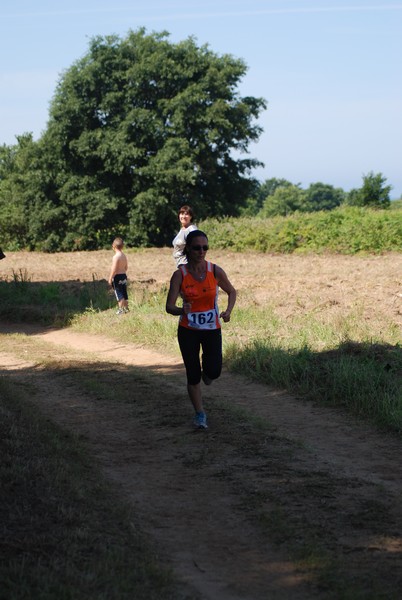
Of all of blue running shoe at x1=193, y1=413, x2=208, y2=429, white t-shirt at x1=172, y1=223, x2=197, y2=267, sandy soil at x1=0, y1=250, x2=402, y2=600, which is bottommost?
sandy soil at x1=0, y1=250, x2=402, y2=600

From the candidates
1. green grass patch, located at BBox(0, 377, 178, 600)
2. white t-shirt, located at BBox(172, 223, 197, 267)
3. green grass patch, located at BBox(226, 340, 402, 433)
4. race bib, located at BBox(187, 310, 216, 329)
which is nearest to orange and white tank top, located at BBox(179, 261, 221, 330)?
race bib, located at BBox(187, 310, 216, 329)

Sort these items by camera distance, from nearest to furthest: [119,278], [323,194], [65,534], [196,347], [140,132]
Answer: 1. [65,534]
2. [196,347]
3. [119,278]
4. [140,132]
5. [323,194]

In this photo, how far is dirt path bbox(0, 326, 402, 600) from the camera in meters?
4.87

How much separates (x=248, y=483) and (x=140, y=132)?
40.7 metres

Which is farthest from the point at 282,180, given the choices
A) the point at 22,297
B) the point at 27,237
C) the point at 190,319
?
the point at 190,319

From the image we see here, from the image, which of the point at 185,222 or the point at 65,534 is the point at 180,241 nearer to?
the point at 185,222

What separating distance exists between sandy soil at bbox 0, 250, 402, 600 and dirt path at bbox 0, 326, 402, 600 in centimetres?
1

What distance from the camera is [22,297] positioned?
60.3 ft

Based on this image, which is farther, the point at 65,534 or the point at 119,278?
the point at 119,278

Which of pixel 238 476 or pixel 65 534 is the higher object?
pixel 65 534

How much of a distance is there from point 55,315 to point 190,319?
29.7 ft

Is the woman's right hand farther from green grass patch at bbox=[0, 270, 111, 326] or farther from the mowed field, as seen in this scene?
green grass patch at bbox=[0, 270, 111, 326]

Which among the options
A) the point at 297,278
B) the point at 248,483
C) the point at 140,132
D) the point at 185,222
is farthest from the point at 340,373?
the point at 140,132

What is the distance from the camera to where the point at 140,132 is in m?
45.8
